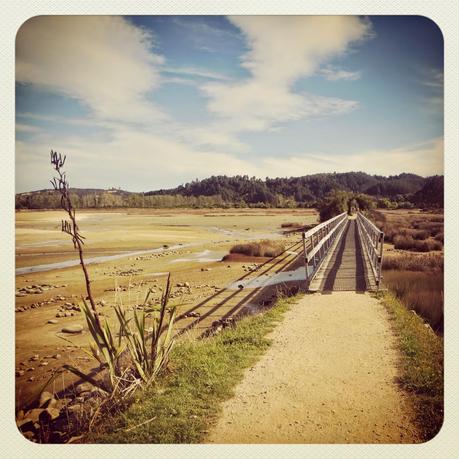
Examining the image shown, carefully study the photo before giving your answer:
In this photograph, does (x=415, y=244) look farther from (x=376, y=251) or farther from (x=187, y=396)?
(x=187, y=396)

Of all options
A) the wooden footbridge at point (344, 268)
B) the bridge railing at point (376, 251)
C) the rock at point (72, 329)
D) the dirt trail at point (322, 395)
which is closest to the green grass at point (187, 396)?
the dirt trail at point (322, 395)

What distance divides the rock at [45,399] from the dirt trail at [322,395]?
2.22 m

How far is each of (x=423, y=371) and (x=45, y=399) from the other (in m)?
4.25

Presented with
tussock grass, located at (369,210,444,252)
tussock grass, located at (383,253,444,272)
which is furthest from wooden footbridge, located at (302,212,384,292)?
tussock grass, located at (369,210,444,252)

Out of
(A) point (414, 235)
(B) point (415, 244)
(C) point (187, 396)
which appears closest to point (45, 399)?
(C) point (187, 396)

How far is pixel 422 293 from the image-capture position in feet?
18.6

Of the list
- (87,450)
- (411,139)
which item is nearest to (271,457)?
(87,450)

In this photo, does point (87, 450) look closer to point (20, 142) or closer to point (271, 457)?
point (271, 457)

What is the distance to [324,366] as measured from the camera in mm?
3561

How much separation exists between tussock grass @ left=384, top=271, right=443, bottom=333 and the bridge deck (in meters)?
0.48

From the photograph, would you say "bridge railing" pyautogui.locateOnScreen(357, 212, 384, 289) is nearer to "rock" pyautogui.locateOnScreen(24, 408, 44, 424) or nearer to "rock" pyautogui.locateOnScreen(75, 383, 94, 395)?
"rock" pyautogui.locateOnScreen(75, 383, 94, 395)

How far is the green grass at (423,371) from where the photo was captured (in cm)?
309

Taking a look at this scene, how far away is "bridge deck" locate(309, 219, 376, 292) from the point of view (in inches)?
237

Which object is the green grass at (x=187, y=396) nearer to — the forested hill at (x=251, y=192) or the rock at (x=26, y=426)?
the rock at (x=26, y=426)
